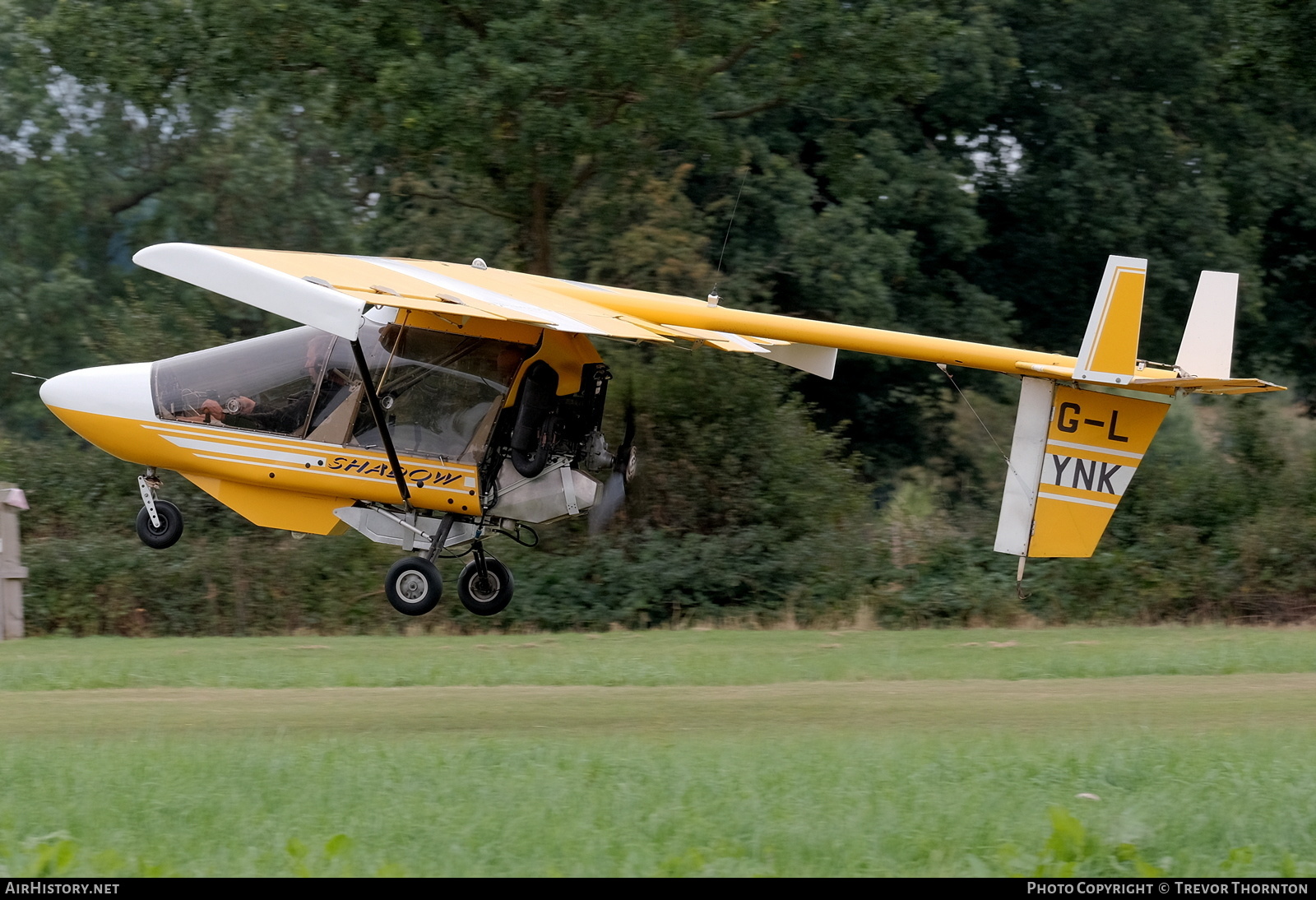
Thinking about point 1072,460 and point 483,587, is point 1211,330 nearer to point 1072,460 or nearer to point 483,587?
point 1072,460

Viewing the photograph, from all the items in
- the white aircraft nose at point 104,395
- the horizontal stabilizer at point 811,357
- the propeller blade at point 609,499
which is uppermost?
the horizontal stabilizer at point 811,357

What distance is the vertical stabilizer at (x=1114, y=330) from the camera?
12.7 metres

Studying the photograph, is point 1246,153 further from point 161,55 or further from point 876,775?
point 876,775

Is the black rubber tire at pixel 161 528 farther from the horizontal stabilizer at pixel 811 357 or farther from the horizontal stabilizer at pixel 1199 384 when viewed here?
the horizontal stabilizer at pixel 1199 384

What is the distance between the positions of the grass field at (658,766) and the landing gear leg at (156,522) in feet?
3.88

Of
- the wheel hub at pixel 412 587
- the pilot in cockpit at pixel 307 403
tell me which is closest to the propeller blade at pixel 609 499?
the wheel hub at pixel 412 587

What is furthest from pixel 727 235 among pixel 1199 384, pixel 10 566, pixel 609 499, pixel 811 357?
pixel 10 566

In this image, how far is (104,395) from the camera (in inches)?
502

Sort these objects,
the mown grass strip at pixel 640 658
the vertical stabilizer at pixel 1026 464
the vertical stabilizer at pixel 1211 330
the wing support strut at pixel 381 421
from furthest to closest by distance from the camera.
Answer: the vertical stabilizer at pixel 1026 464
the vertical stabilizer at pixel 1211 330
the mown grass strip at pixel 640 658
the wing support strut at pixel 381 421

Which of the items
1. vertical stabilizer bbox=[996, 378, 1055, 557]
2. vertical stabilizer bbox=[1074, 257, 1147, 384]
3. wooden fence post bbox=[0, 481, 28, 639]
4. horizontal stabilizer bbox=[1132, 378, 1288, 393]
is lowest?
wooden fence post bbox=[0, 481, 28, 639]

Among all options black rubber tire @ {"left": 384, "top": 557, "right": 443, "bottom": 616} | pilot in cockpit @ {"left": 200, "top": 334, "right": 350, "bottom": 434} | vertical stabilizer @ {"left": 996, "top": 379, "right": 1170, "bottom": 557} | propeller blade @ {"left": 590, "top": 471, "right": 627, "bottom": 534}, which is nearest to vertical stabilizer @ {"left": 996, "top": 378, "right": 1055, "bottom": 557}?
vertical stabilizer @ {"left": 996, "top": 379, "right": 1170, "bottom": 557}

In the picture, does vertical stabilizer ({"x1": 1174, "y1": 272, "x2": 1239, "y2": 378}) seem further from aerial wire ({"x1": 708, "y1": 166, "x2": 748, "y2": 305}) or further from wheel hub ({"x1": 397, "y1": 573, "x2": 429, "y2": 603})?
wheel hub ({"x1": 397, "y1": 573, "x2": 429, "y2": 603})

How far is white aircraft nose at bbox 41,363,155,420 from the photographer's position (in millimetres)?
12727

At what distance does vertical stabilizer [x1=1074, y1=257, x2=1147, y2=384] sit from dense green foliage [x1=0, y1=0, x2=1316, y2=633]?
599 cm
